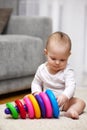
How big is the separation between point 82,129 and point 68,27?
1.95 meters

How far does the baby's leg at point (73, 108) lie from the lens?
5.06 feet

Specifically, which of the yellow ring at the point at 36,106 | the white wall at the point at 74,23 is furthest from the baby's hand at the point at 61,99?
the white wall at the point at 74,23

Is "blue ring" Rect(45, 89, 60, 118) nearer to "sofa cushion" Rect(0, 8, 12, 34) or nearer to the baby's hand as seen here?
the baby's hand

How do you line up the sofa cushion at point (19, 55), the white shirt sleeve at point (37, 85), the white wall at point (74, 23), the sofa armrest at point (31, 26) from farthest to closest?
the white wall at point (74, 23) < the sofa armrest at point (31, 26) < the sofa cushion at point (19, 55) < the white shirt sleeve at point (37, 85)

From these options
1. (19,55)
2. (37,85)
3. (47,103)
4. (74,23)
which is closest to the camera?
(47,103)

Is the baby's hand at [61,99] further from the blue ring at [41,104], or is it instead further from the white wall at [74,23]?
the white wall at [74,23]

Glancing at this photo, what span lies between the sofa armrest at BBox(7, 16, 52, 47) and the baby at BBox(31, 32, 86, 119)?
3.18 feet

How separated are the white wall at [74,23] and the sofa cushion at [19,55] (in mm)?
692

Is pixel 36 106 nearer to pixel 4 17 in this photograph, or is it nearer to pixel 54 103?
A: pixel 54 103

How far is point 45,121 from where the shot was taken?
1464 mm

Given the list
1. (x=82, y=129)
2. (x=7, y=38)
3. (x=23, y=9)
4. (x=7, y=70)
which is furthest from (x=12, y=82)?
(x=23, y=9)

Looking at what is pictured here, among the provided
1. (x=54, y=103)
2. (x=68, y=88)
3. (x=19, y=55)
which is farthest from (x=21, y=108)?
(x=19, y=55)

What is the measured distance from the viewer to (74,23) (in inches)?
126

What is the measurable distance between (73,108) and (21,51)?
92 cm
